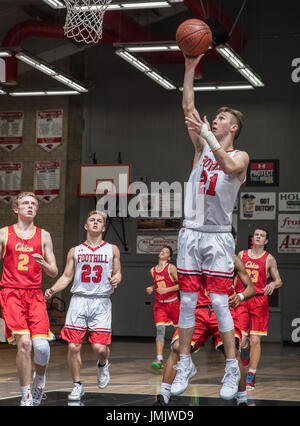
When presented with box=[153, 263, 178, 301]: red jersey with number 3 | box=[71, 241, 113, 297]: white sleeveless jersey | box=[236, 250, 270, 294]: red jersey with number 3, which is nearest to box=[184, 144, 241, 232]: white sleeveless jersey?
box=[71, 241, 113, 297]: white sleeveless jersey

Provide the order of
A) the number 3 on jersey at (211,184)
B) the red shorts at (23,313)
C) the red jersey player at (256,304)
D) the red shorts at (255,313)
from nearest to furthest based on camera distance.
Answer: the number 3 on jersey at (211,184), the red shorts at (23,313), the red jersey player at (256,304), the red shorts at (255,313)

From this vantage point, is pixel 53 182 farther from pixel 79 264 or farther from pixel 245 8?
pixel 79 264

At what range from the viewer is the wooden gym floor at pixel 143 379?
25.1 ft

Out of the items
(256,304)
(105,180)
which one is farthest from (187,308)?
(105,180)

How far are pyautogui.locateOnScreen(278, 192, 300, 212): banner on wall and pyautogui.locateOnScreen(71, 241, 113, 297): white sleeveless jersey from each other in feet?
30.4

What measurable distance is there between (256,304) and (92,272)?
7.86ft

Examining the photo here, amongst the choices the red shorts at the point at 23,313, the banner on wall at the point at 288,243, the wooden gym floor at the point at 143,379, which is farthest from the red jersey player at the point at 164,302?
the banner on wall at the point at 288,243

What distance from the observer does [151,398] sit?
25.8 feet

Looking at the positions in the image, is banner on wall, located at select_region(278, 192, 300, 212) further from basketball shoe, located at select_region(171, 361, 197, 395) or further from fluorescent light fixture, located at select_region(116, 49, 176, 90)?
basketball shoe, located at select_region(171, 361, 197, 395)

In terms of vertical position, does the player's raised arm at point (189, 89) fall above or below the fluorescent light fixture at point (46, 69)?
below

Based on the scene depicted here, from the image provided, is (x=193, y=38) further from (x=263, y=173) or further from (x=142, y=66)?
(x=263, y=173)

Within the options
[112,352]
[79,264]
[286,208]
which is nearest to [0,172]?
[112,352]

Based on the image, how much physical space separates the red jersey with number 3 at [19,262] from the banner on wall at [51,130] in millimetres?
11083

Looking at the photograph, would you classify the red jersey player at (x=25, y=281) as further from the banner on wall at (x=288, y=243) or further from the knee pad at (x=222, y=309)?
the banner on wall at (x=288, y=243)
